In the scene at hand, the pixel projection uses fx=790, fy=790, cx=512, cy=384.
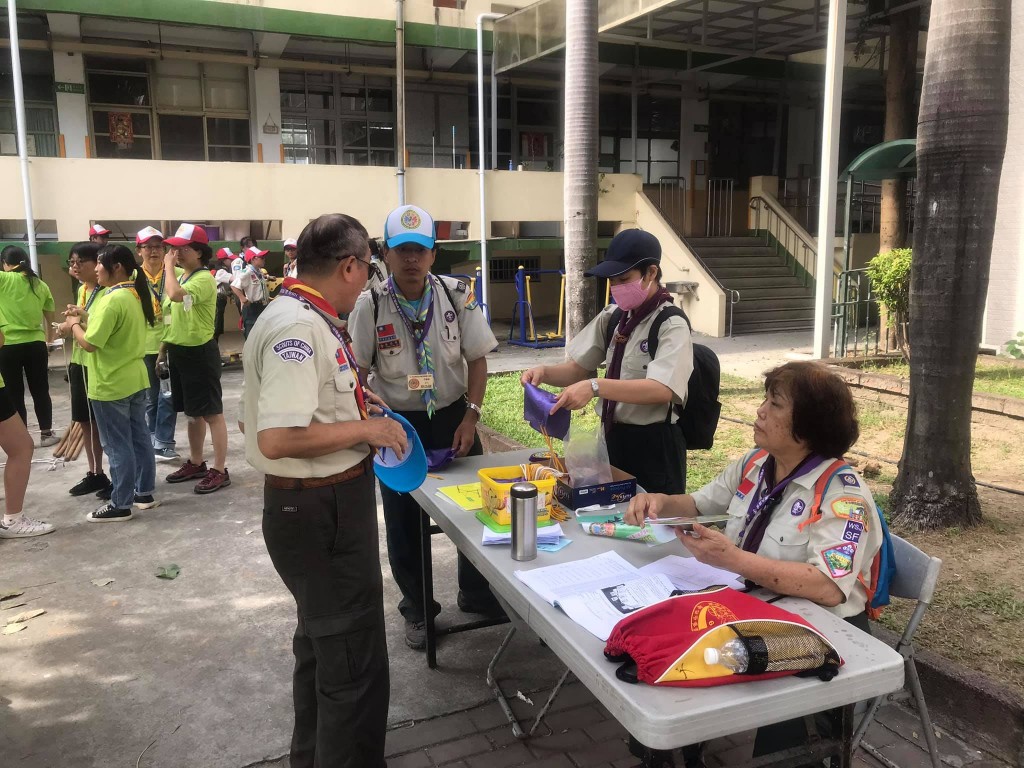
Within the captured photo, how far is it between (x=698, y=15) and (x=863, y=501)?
13.5 meters

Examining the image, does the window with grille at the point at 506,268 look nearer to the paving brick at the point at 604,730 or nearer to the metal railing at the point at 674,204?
the metal railing at the point at 674,204

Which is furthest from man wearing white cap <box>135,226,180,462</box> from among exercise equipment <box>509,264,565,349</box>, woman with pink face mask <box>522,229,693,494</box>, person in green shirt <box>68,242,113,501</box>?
exercise equipment <box>509,264,565,349</box>

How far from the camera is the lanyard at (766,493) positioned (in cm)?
224

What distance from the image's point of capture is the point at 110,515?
5.54 m

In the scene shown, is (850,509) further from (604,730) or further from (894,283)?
(894,283)

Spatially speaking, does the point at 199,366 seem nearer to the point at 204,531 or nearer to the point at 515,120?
the point at 204,531

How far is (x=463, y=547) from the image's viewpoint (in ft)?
8.87

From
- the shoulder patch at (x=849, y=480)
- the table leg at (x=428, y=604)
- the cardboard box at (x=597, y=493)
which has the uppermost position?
the shoulder patch at (x=849, y=480)

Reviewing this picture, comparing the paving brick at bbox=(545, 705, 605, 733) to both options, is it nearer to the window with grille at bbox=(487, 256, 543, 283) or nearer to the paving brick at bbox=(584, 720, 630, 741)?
the paving brick at bbox=(584, 720, 630, 741)

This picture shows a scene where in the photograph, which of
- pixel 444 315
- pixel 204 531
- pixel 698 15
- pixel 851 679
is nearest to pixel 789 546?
pixel 851 679

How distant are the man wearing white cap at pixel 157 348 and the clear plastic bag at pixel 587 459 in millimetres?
4187

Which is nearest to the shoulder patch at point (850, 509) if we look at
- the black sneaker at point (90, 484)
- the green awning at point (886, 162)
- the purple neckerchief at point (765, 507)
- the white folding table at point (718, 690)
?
the purple neckerchief at point (765, 507)

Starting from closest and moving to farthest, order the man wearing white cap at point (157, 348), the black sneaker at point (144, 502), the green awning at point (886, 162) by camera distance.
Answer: the black sneaker at point (144, 502), the man wearing white cap at point (157, 348), the green awning at point (886, 162)

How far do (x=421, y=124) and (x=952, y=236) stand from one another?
599 inches
